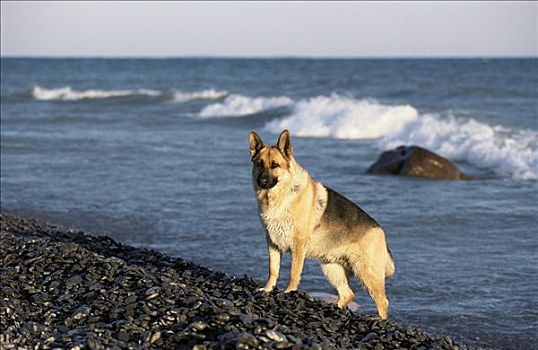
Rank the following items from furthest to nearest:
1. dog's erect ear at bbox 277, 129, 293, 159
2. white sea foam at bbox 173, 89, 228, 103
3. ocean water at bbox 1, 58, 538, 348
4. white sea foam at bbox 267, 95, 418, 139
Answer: white sea foam at bbox 173, 89, 228, 103 < white sea foam at bbox 267, 95, 418, 139 < ocean water at bbox 1, 58, 538, 348 < dog's erect ear at bbox 277, 129, 293, 159

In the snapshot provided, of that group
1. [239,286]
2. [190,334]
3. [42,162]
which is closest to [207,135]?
[42,162]

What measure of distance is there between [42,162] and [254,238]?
949cm

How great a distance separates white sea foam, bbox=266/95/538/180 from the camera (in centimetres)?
1884

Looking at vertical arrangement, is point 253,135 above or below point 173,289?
above

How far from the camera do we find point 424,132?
24688mm

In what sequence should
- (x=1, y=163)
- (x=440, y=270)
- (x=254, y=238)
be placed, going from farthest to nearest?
1. (x=1, y=163)
2. (x=254, y=238)
3. (x=440, y=270)

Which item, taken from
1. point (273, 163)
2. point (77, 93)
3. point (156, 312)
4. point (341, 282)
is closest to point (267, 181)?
point (273, 163)

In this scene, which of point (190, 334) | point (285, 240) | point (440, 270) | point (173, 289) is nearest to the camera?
point (190, 334)

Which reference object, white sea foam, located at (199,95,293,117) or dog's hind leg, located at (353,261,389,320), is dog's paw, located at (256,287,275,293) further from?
white sea foam, located at (199,95,293,117)

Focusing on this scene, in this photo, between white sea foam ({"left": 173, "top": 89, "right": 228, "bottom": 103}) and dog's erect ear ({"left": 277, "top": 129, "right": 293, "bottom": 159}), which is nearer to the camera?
dog's erect ear ({"left": 277, "top": 129, "right": 293, "bottom": 159})

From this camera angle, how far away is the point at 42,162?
19141 mm

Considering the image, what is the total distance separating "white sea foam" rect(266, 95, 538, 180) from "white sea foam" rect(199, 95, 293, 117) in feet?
11.2

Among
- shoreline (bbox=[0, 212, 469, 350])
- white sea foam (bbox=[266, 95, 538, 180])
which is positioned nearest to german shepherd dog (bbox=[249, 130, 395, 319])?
shoreline (bbox=[0, 212, 469, 350])

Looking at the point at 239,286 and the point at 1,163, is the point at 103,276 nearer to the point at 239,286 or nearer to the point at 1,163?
the point at 239,286
